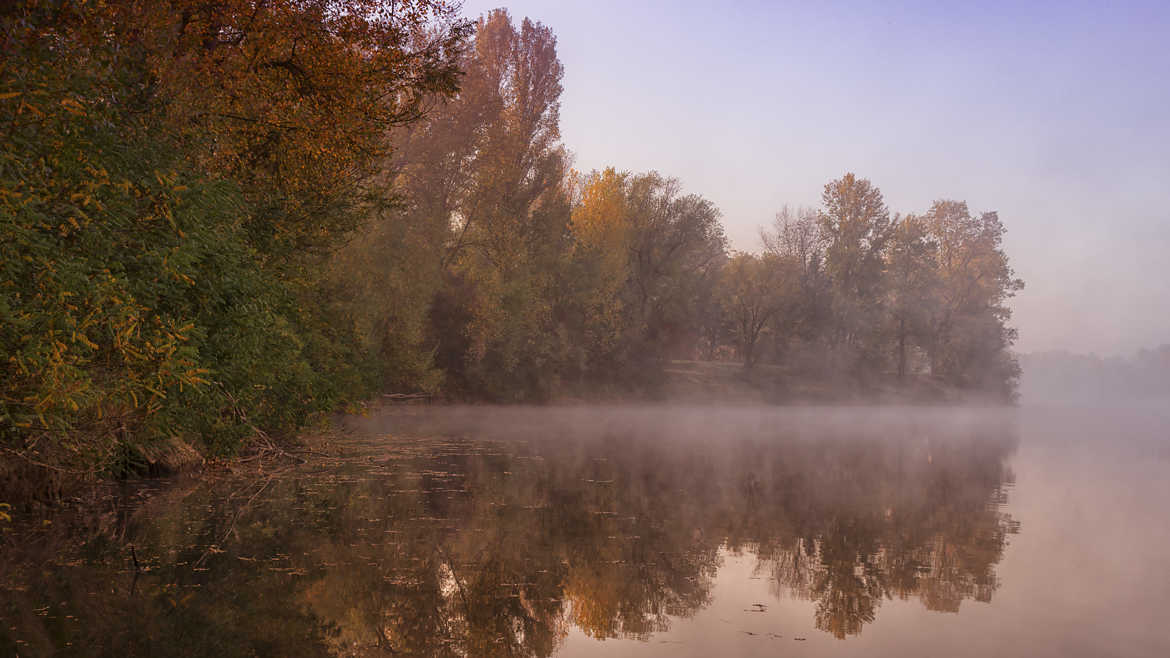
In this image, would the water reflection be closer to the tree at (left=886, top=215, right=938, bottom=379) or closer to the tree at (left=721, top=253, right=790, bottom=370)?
the tree at (left=721, top=253, right=790, bottom=370)

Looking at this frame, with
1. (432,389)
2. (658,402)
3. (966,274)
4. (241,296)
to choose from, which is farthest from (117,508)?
(966,274)

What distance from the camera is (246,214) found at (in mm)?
14477

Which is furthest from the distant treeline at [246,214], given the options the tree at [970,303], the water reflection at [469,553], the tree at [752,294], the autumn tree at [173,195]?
the tree at [970,303]

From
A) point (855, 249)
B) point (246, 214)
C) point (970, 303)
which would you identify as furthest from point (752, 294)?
point (246, 214)

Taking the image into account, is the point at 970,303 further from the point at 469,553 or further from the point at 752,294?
the point at 469,553

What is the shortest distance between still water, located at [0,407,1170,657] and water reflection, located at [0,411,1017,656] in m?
0.05

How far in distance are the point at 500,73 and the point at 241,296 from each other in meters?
39.4

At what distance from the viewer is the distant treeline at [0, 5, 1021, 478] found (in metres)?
8.74

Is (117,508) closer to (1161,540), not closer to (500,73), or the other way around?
(1161,540)

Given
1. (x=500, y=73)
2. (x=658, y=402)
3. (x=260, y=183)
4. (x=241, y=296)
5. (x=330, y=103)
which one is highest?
(x=500, y=73)

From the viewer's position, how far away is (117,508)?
13.9 meters

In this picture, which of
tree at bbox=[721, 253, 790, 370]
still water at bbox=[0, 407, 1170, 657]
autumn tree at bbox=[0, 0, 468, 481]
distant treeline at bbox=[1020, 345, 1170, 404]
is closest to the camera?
still water at bbox=[0, 407, 1170, 657]

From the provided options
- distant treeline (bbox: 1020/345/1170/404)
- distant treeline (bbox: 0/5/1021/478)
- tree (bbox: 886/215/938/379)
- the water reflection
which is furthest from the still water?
distant treeline (bbox: 1020/345/1170/404)

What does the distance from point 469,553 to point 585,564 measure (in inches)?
60.0
